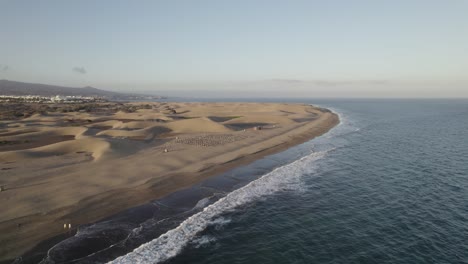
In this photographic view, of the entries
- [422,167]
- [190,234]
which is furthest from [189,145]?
[422,167]

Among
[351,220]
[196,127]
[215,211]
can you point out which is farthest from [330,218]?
[196,127]

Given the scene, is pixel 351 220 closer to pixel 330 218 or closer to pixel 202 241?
pixel 330 218

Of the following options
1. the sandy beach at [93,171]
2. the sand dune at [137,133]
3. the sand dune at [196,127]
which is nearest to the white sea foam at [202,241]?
the sandy beach at [93,171]

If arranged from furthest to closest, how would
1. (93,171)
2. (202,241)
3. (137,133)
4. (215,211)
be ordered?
(137,133) < (93,171) < (215,211) < (202,241)

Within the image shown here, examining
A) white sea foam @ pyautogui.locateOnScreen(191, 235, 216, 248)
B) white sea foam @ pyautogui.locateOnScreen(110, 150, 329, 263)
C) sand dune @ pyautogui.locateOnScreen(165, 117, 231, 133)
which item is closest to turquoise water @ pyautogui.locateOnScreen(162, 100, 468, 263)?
white sea foam @ pyautogui.locateOnScreen(191, 235, 216, 248)

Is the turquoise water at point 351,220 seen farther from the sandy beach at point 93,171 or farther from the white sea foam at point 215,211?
the sandy beach at point 93,171

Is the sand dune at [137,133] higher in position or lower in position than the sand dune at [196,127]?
lower

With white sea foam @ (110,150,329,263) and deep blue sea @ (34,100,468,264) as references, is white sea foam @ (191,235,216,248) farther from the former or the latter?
white sea foam @ (110,150,329,263)
